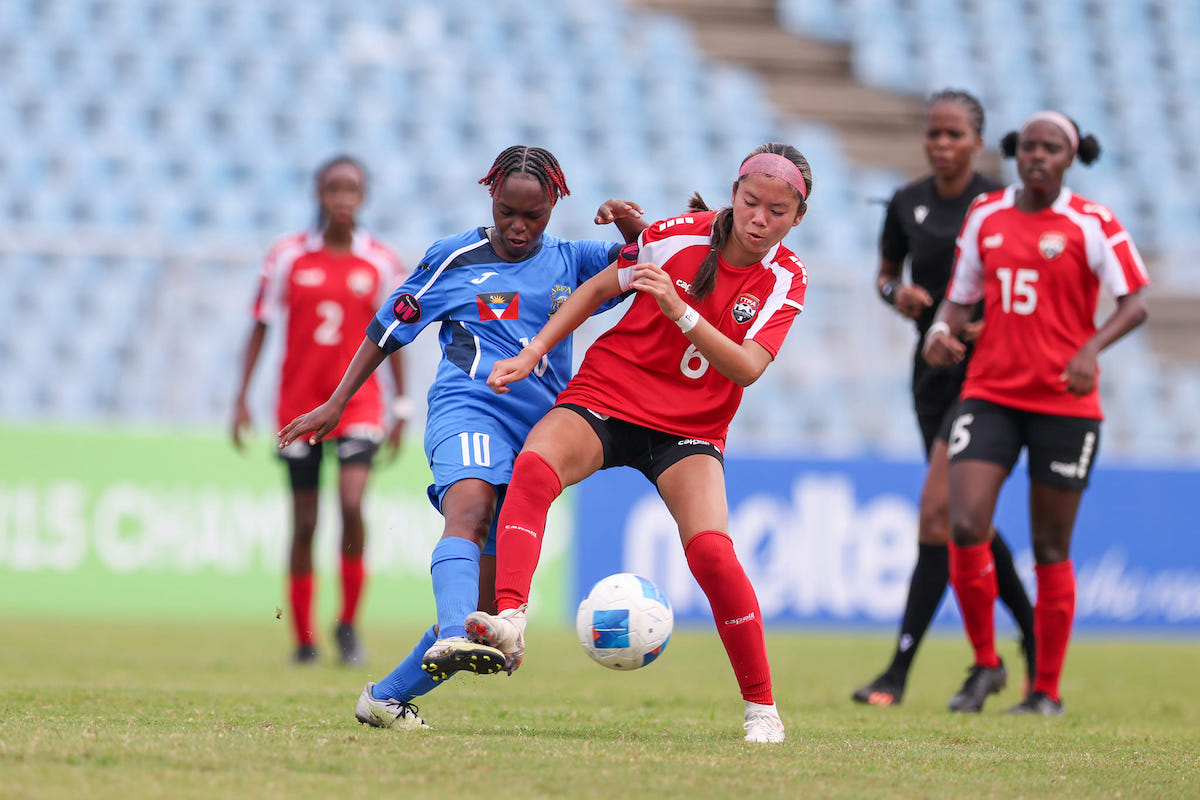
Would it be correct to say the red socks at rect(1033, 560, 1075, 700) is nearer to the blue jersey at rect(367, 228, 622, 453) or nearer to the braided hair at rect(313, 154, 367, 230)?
the blue jersey at rect(367, 228, 622, 453)

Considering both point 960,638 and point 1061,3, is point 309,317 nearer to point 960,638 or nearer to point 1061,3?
point 960,638

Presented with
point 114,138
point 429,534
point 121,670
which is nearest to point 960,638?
point 429,534

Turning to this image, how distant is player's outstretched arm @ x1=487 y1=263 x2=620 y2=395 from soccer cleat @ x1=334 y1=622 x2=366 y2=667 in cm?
329

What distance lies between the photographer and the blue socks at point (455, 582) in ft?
13.9

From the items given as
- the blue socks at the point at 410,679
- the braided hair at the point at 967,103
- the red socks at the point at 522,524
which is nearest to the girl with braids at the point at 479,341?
the blue socks at the point at 410,679

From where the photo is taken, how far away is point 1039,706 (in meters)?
6.12

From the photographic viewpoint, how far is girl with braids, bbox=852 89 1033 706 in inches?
255

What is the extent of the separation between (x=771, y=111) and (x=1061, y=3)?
4.24 metres

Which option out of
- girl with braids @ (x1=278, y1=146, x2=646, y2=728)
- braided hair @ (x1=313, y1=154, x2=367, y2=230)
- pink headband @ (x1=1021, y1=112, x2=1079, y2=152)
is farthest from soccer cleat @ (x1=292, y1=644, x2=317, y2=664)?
pink headband @ (x1=1021, y1=112, x2=1079, y2=152)

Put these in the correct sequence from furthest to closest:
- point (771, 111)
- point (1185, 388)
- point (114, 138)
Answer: point (771, 111)
point (114, 138)
point (1185, 388)

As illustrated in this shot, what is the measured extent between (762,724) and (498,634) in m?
0.99

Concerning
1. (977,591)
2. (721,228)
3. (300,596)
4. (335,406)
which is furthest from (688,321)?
(300,596)

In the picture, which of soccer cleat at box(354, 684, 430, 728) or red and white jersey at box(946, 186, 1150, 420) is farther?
red and white jersey at box(946, 186, 1150, 420)

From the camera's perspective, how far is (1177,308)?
527 inches
